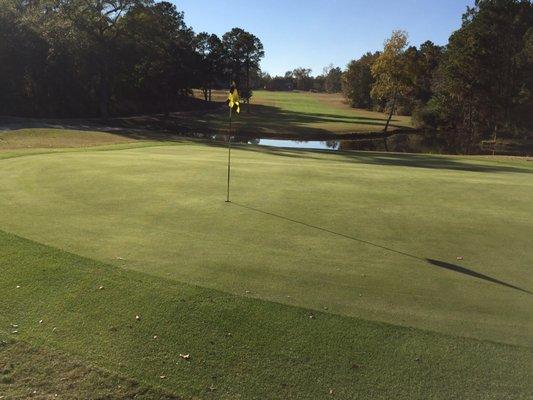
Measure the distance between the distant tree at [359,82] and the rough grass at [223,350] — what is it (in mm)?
97680

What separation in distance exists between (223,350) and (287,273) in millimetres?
1880

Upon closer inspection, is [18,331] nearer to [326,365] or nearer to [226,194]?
[326,365]

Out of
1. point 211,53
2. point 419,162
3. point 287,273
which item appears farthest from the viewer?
point 211,53

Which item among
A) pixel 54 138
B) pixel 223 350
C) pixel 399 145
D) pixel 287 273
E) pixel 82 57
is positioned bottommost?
pixel 399 145

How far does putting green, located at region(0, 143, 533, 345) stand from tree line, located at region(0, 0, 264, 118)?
36154 mm

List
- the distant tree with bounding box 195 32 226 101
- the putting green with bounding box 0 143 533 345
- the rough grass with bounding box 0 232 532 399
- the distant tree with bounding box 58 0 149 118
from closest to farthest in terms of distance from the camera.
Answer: the rough grass with bounding box 0 232 532 399 → the putting green with bounding box 0 143 533 345 → the distant tree with bounding box 58 0 149 118 → the distant tree with bounding box 195 32 226 101

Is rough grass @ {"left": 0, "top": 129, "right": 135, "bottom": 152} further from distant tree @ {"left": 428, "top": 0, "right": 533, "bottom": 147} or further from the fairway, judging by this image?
distant tree @ {"left": 428, "top": 0, "right": 533, "bottom": 147}

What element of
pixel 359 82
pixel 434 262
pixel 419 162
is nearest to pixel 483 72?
pixel 419 162

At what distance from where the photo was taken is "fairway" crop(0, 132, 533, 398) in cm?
477

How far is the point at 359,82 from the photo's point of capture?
10338cm

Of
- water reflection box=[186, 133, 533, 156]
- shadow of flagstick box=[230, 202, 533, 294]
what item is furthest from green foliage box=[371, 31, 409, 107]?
shadow of flagstick box=[230, 202, 533, 294]

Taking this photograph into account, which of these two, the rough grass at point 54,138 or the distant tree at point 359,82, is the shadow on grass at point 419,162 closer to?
the rough grass at point 54,138

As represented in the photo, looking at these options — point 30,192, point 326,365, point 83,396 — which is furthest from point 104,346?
point 30,192

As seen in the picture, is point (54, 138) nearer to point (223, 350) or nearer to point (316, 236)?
point (316, 236)
